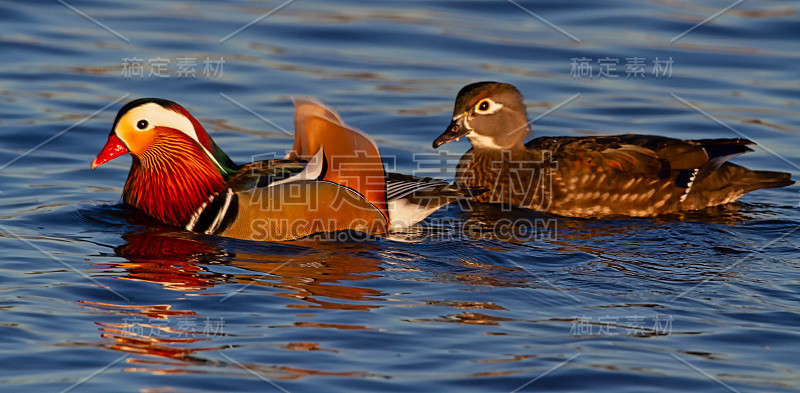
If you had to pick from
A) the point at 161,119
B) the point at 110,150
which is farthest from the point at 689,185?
the point at 110,150

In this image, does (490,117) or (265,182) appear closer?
(265,182)

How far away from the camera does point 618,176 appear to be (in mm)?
8859

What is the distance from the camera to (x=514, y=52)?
A: 1325cm

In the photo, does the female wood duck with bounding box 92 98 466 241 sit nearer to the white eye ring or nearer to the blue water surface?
the blue water surface

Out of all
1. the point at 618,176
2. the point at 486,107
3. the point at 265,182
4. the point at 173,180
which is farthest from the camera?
the point at 486,107

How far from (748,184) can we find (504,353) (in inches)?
170

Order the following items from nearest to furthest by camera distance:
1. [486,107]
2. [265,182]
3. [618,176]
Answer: [265,182] < [618,176] < [486,107]

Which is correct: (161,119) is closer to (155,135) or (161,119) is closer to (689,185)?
(155,135)

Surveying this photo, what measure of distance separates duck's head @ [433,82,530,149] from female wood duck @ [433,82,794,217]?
0.02m

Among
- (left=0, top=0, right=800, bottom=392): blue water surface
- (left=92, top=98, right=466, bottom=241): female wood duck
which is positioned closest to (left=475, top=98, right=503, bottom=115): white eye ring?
(left=0, top=0, right=800, bottom=392): blue water surface

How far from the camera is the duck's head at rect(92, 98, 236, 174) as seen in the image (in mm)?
7836

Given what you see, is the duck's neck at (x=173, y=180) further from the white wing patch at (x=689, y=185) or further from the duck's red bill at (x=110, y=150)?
the white wing patch at (x=689, y=185)

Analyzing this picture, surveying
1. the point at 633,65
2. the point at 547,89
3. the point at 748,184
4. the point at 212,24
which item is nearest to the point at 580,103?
the point at 547,89

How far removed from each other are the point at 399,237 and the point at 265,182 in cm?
110
